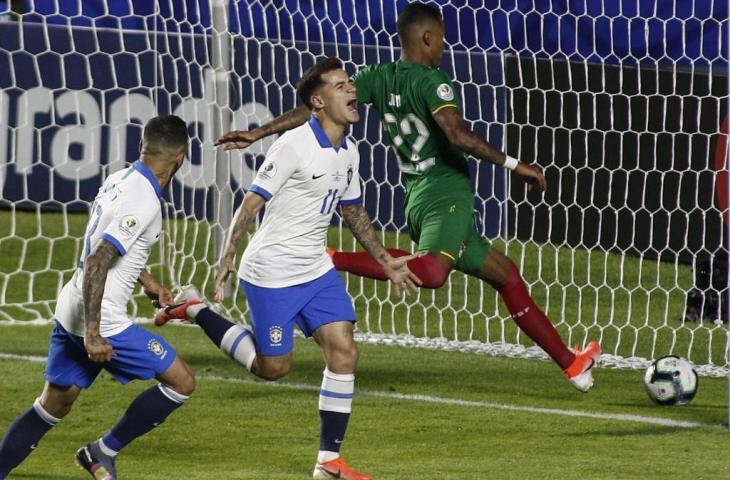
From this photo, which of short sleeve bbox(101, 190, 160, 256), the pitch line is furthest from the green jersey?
short sleeve bbox(101, 190, 160, 256)

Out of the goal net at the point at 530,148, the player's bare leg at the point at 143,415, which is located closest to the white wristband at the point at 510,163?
the player's bare leg at the point at 143,415

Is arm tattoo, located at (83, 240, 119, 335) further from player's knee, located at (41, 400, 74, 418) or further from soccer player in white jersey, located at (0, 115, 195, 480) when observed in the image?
player's knee, located at (41, 400, 74, 418)

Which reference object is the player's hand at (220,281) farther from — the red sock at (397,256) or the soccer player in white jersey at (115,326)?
the red sock at (397,256)

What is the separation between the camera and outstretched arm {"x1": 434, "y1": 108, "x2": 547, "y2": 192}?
7102mm

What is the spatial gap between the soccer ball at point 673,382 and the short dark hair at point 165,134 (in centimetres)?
304

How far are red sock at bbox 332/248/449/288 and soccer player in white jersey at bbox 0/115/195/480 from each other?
1483 millimetres

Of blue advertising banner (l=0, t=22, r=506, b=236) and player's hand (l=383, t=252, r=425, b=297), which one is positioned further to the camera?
blue advertising banner (l=0, t=22, r=506, b=236)

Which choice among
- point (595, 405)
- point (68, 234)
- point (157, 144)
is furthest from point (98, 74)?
point (157, 144)

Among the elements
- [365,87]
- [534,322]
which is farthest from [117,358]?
[534,322]

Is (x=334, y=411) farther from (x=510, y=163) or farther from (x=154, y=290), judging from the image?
(x=510, y=163)

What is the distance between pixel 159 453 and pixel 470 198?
195cm

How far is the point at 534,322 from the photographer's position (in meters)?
7.94

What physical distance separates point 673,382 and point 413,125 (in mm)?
1770

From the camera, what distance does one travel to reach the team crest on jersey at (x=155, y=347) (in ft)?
19.1
